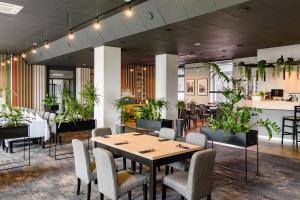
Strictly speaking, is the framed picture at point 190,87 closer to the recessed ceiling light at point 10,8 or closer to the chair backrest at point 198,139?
the recessed ceiling light at point 10,8

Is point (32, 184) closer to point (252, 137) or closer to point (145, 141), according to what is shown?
point (145, 141)

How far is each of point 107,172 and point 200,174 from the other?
3.51 ft

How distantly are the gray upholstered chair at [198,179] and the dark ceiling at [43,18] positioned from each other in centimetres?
401

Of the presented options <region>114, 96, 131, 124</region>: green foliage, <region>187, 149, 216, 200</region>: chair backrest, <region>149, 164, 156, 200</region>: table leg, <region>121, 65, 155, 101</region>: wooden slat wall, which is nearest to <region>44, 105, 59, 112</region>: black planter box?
<region>121, 65, 155, 101</region>: wooden slat wall

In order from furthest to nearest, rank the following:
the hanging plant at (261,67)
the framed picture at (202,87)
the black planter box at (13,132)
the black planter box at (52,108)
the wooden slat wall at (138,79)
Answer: the wooden slat wall at (138,79) < the framed picture at (202,87) < the black planter box at (52,108) < the hanging plant at (261,67) < the black planter box at (13,132)

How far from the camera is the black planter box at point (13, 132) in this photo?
15.8 ft

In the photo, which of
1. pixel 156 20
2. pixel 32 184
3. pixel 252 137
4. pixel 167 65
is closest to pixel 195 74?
pixel 167 65

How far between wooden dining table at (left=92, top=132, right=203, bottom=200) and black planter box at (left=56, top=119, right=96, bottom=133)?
1949 mm

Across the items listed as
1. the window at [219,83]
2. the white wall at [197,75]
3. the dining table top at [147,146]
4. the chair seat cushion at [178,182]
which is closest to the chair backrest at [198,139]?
the dining table top at [147,146]

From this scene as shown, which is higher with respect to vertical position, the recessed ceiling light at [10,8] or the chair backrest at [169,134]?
the recessed ceiling light at [10,8]

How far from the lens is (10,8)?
19.3 feet

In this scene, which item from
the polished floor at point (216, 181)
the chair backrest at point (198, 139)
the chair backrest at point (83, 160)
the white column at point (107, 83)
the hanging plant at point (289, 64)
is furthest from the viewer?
the white column at point (107, 83)

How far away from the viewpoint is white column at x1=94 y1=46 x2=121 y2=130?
8070 mm

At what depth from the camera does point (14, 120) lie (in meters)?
5.13
